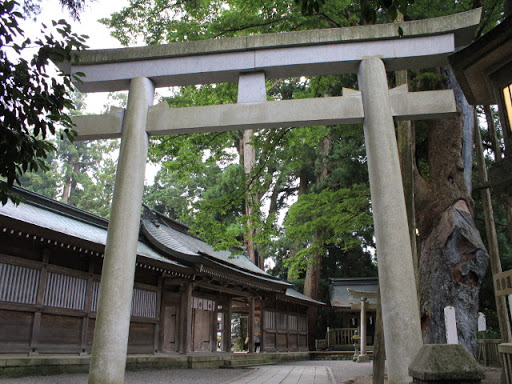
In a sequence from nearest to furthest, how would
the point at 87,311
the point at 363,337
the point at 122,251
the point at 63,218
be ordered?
the point at 122,251
the point at 87,311
the point at 63,218
the point at 363,337

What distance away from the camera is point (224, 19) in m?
8.28

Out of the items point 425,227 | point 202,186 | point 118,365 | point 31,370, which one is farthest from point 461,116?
point 202,186

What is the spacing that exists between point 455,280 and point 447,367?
4.32 m

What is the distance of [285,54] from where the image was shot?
5.38 meters

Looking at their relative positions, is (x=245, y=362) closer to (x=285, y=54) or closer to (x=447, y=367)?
(x=285, y=54)

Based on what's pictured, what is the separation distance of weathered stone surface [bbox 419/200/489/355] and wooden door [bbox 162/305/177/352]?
8317 mm

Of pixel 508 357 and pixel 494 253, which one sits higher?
pixel 494 253

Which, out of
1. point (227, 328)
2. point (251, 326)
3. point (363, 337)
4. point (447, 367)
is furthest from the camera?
point (363, 337)

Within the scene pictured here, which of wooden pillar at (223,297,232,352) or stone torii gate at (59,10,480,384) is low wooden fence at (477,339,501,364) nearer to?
wooden pillar at (223,297,232,352)

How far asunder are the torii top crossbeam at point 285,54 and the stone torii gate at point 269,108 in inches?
0.5

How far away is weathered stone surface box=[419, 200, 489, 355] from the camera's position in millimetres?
6223

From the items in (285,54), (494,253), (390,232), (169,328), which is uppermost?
(285,54)

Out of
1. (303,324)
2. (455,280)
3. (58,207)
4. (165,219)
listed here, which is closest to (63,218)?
(58,207)

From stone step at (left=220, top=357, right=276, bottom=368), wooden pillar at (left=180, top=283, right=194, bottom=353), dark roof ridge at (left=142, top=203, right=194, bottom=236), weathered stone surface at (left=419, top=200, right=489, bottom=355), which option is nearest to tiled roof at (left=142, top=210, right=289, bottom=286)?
dark roof ridge at (left=142, top=203, right=194, bottom=236)
